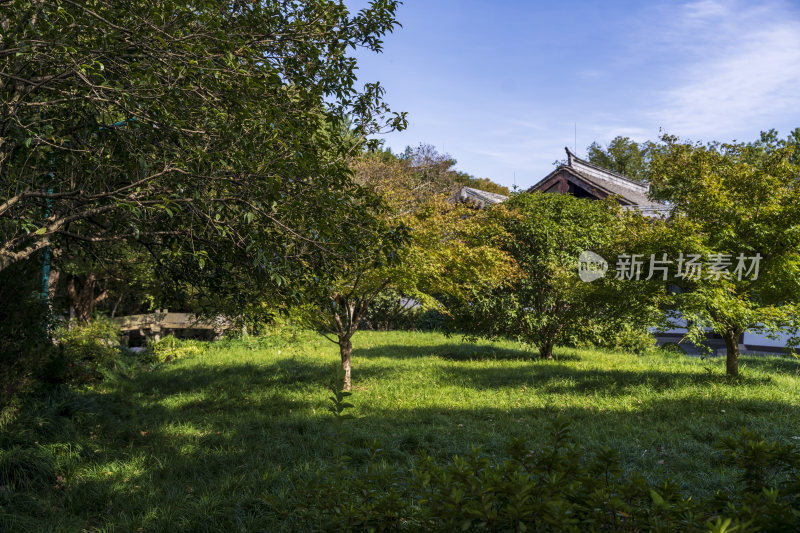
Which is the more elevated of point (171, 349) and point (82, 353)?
point (82, 353)

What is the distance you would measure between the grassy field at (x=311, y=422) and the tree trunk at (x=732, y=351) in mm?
351

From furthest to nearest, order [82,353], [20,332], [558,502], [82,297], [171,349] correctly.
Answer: [171,349] → [82,297] → [82,353] → [20,332] → [558,502]

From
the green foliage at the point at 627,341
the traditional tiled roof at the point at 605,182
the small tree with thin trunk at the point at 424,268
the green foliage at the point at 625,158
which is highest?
the green foliage at the point at 625,158

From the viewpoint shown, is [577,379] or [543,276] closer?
[577,379]

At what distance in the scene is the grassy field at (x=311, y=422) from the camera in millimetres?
5680

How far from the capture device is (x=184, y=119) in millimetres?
5273

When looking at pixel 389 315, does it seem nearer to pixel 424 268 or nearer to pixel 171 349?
pixel 171 349

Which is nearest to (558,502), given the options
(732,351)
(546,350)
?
(732,351)

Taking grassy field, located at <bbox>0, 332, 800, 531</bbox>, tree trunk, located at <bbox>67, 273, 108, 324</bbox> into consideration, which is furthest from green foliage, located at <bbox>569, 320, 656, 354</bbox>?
tree trunk, located at <bbox>67, 273, 108, 324</bbox>

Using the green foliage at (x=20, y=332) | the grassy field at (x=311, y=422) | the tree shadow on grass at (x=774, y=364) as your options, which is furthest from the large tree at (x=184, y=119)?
the tree shadow on grass at (x=774, y=364)

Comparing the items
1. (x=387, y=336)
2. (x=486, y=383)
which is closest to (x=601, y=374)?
(x=486, y=383)

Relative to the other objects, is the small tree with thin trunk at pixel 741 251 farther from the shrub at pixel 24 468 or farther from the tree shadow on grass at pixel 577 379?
the shrub at pixel 24 468
